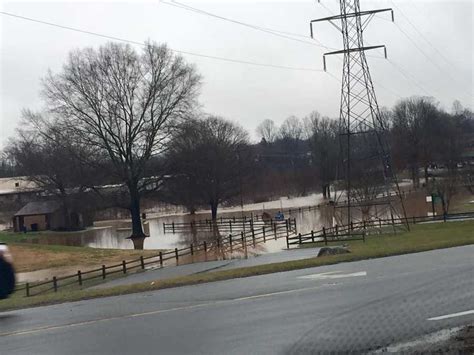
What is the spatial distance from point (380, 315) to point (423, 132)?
377ft

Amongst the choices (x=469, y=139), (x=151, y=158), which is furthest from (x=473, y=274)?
(x=469, y=139)

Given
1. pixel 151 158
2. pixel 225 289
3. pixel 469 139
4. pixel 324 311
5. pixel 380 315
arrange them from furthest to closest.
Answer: pixel 469 139 < pixel 151 158 < pixel 225 289 < pixel 324 311 < pixel 380 315

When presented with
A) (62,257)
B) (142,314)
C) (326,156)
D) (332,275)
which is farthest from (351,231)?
(326,156)

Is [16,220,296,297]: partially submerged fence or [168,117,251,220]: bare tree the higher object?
[168,117,251,220]: bare tree

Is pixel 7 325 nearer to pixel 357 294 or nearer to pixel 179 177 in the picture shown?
pixel 357 294

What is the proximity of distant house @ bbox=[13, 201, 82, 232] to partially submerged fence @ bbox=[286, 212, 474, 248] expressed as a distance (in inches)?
2181

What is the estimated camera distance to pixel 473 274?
1371 centimetres

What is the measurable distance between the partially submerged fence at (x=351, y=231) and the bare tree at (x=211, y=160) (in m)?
27.3

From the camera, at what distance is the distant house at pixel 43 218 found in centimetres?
8962

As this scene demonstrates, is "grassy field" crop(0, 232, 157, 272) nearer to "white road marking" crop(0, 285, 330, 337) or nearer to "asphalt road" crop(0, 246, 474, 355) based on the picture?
"asphalt road" crop(0, 246, 474, 355)

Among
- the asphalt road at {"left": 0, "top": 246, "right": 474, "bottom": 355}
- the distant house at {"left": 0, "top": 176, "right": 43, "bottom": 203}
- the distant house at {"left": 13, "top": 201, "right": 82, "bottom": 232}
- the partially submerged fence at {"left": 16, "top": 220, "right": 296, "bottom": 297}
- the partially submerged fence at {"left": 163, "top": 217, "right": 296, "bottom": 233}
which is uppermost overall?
the distant house at {"left": 0, "top": 176, "right": 43, "bottom": 203}

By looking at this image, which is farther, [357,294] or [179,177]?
[179,177]

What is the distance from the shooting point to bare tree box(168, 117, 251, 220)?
233ft

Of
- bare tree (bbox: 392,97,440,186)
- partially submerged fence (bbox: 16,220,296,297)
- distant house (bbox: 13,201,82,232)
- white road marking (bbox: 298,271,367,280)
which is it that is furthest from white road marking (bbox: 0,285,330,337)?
bare tree (bbox: 392,97,440,186)
